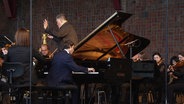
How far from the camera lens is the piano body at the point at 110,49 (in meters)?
7.57

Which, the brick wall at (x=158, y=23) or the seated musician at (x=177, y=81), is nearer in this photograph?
the seated musician at (x=177, y=81)

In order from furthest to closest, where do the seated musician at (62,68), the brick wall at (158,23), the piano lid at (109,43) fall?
the brick wall at (158,23) < the piano lid at (109,43) < the seated musician at (62,68)

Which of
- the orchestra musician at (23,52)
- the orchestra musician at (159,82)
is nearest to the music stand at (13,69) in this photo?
the orchestra musician at (23,52)

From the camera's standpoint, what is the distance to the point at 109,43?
28.0 feet

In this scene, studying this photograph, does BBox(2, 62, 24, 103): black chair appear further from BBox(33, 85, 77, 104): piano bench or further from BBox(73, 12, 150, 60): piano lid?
BBox(73, 12, 150, 60): piano lid

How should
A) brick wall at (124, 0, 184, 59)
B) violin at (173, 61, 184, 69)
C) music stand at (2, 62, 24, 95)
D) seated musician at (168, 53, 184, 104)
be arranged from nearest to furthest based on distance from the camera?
music stand at (2, 62, 24, 95) < seated musician at (168, 53, 184, 104) < violin at (173, 61, 184, 69) < brick wall at (124, 0, 184, 59)

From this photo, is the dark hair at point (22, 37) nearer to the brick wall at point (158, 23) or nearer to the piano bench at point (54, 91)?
the piano bench at point (54, 91)

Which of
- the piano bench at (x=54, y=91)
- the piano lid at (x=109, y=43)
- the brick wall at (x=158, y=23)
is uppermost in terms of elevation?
the brick wall at (x=158, y=23)

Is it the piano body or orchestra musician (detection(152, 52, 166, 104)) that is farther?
orchestra musician (detection(152, 52, 166, 104))

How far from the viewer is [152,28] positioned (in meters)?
12.0

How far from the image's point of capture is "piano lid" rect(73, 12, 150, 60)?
25.7 ft

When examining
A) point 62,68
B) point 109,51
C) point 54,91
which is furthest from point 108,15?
point 62,68

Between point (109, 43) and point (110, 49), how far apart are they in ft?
0.54

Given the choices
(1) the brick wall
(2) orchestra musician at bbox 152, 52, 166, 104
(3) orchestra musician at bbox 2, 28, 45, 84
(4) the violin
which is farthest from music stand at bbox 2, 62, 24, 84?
(1) the brick wall
